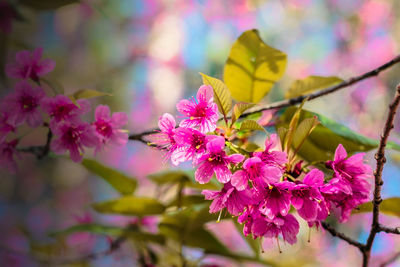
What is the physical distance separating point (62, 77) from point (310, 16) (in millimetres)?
1326

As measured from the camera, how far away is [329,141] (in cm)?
38

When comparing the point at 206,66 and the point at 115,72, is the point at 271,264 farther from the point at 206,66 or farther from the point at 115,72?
the point at 115,72

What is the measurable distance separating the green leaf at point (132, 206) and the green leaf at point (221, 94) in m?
0.19

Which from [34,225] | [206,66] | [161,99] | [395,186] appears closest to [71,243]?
[34,225]

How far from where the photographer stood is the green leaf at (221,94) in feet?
1.08

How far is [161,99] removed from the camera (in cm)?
210

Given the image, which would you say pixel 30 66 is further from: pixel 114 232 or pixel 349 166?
pixel 349 166

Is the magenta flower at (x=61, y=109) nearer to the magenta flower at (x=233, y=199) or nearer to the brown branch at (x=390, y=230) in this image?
the magenta flower at (x=233, y=199)

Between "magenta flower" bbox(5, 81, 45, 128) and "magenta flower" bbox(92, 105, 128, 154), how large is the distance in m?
0.06

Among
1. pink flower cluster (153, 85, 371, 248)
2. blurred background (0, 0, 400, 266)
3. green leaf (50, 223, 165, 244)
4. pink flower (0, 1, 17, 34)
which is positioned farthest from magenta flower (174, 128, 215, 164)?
blurred background (0, 0, 400, 266)

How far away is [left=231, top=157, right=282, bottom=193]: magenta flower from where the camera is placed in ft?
0.97

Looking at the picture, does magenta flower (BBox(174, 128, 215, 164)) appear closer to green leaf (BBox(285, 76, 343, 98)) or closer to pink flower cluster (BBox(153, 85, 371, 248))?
pink flower cluster (BBox(153, 85, 371, 248))

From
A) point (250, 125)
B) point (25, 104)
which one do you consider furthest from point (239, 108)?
point (25, 104)

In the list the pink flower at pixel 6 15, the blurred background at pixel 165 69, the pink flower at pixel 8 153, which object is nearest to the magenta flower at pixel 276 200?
the pink flower at pixel 8 153
